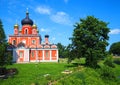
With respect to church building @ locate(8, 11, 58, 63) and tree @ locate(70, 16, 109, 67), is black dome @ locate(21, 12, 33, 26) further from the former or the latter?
tree @ locate(70, 16, 109, 67)

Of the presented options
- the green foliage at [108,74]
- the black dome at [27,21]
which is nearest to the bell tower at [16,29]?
the black dome at [27,21]

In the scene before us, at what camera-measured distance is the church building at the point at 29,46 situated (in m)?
62.6

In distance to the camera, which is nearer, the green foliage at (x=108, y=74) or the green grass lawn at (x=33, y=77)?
the green grass lawn at (x=33, y=77)

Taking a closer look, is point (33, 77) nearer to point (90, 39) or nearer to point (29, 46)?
point (90, 39)

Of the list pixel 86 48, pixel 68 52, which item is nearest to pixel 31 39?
pixel 68 52

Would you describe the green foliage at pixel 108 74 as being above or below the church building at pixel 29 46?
below

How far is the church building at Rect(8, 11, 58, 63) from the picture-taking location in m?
62.6

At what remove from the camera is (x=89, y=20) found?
152 ft

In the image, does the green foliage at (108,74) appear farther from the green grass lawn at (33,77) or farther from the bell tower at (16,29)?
the bell tower at (16,29)

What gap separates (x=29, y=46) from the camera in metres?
64.7

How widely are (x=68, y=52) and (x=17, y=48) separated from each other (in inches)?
791

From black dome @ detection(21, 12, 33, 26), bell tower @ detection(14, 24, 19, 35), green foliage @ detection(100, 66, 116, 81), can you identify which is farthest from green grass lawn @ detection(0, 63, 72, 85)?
black dome @ detection(21, 12, 33, 26)

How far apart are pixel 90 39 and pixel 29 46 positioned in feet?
82.2

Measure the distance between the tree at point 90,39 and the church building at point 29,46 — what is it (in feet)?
59.5
